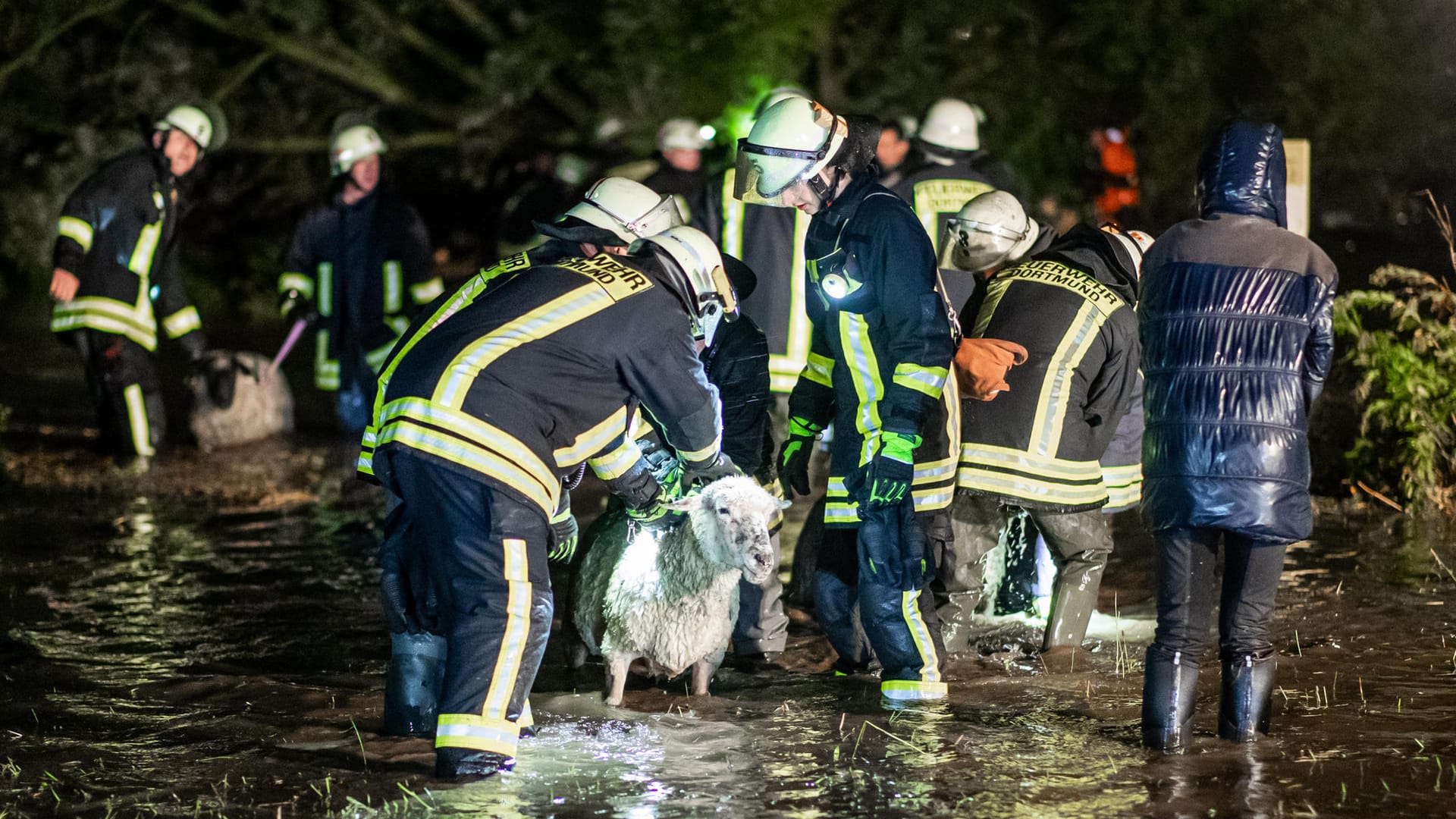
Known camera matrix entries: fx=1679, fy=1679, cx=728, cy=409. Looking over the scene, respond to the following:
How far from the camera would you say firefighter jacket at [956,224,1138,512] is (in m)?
6.86

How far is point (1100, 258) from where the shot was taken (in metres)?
7.19

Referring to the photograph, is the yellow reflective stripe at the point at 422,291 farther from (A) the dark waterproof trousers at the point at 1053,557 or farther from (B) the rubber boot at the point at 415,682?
(B) the rubber boot at the point at 415,682

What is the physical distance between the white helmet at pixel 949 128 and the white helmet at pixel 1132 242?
2952mm

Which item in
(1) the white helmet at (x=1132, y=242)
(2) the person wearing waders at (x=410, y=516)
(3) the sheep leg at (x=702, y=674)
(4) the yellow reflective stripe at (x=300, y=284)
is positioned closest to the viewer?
(2) the person wearing waders at (x=410, y=516)

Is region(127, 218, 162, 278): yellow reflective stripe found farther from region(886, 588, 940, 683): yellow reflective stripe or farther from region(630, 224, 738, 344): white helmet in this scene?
region(886, 588, 940, 683): yellow reflective stripe

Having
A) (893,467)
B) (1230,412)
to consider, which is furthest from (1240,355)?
(893,467)

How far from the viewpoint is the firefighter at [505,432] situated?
529 centimetres

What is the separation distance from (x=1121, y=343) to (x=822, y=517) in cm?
147

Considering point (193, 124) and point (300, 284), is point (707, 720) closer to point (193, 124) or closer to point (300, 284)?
point (300, 284)

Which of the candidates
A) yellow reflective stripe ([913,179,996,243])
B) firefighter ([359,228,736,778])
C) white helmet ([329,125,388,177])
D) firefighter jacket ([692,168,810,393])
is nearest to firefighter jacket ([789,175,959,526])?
firefighter ([359,228,736,778])

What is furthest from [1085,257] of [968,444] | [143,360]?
[143,360]

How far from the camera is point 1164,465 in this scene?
5492 mm

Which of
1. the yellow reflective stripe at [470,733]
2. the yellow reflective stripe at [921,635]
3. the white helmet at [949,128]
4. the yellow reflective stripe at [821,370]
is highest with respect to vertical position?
the white helmet at [949,128]

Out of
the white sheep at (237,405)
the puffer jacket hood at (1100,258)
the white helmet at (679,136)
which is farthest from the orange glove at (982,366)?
the white sheep at (237,405)
